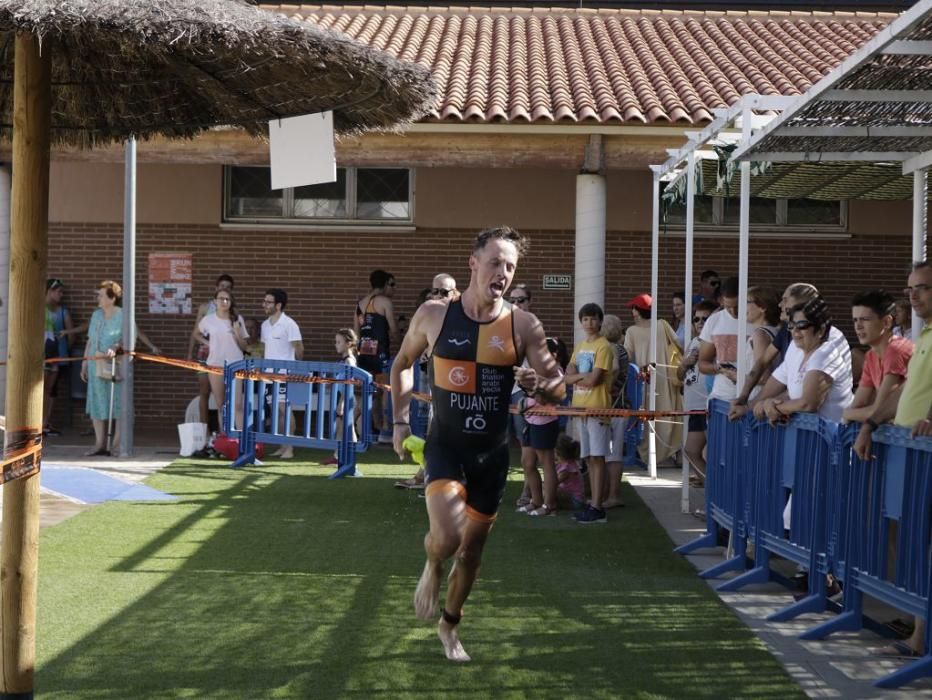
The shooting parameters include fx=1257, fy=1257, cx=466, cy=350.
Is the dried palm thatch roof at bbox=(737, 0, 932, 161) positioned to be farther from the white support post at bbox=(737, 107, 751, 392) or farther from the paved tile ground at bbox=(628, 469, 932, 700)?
the paved tile ground at bbox=(628, 469, 932, 700)

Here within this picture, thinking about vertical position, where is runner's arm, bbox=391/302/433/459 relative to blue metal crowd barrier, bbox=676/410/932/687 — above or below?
above

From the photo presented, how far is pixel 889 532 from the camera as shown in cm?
626

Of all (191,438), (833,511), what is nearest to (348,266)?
(191,438)

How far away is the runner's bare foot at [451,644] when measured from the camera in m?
6.11

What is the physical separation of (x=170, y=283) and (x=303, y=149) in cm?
1211

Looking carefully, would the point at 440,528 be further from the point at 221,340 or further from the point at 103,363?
the point at 103,363

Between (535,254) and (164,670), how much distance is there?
470 inches

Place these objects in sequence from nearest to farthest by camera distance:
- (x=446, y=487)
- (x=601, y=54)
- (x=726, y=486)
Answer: (x=446, y=487) < (x=726, y=486) < (x=601, y=54)

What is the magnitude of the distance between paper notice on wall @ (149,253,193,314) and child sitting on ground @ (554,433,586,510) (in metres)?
7.89

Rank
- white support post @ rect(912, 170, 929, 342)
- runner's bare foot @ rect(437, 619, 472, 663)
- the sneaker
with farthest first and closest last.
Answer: the sneaker, white support post @ rect(912, 170, 929, 342), runner's bare foot @ rect(437, 619, 472, 663)

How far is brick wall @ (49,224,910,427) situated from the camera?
17.2 metres

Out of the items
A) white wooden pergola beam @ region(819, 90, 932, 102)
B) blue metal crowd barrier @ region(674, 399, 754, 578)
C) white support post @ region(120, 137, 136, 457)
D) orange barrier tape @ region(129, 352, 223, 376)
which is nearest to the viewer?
white wooden pergola beam @ region(819, 90, 932, 102)

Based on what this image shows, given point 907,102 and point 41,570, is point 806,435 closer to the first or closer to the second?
point 907,102

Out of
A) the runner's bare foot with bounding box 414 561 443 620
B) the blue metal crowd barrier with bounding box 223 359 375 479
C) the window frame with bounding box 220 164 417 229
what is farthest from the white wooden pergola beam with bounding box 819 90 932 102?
the window frame with bounding box 220 164 417 229
